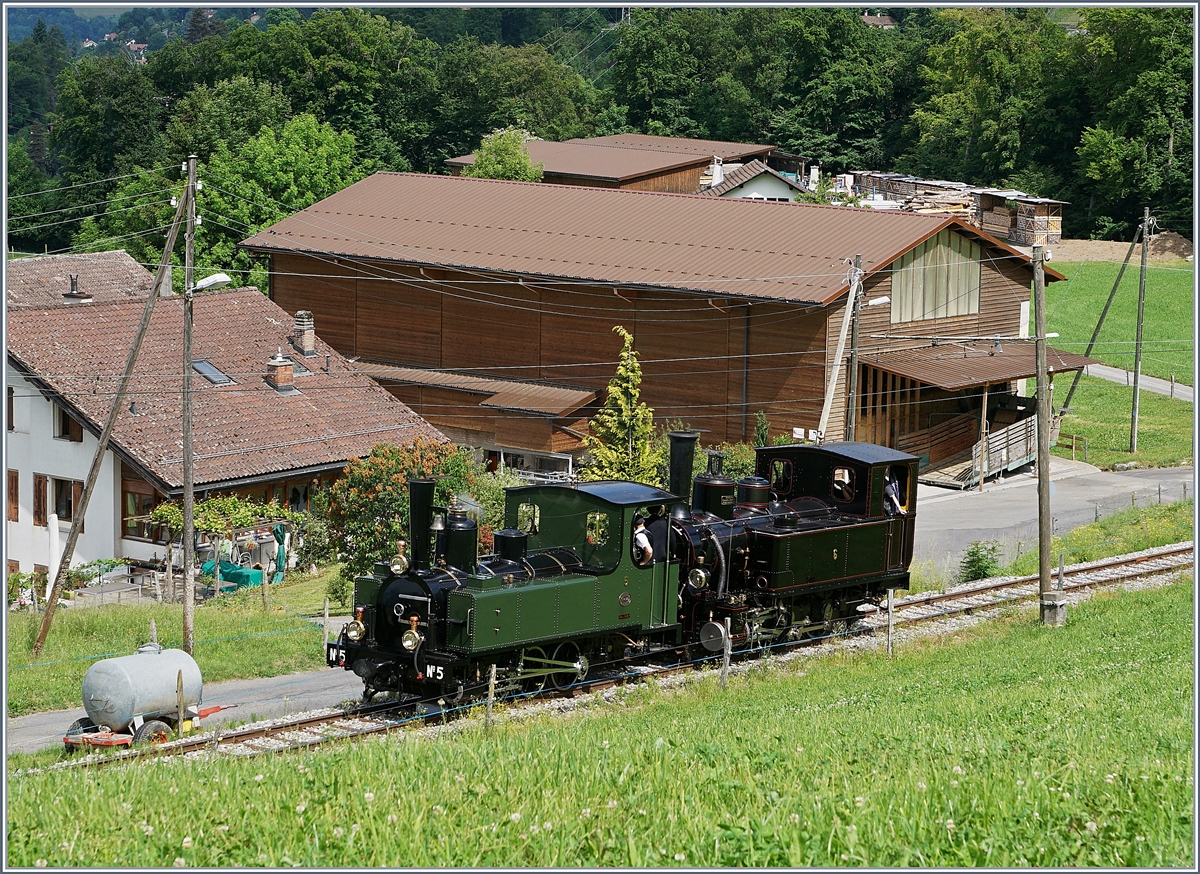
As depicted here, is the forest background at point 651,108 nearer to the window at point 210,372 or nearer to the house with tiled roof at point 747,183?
the house with tiled roof at point 747,183

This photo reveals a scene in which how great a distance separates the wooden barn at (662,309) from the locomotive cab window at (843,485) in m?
14.4

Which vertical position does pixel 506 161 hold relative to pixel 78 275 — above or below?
above

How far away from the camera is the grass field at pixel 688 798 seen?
31.5 ft

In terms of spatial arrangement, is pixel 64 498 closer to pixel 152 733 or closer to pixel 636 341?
pixel 636 341

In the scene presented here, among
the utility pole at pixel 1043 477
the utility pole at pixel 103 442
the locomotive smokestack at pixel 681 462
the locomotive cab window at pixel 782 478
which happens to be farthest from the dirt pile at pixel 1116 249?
the utility pole at pixel 103 442

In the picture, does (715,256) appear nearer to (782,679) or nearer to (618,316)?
(618,316)

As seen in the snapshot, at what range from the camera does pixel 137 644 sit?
933 inches

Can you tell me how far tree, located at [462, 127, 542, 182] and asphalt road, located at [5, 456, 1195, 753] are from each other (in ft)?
112

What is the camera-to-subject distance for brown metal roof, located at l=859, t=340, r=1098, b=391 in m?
39.3

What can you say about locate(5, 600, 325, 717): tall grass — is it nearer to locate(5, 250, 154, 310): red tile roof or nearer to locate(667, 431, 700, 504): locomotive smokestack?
locate(667, 431, 700, 504): locomotive smokestack

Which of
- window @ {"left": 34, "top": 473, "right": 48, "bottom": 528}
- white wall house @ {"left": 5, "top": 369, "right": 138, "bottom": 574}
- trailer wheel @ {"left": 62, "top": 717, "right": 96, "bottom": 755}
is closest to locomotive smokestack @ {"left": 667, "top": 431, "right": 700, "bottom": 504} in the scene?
trailer wheel @ {"left": 62, "top": 717, "right": 96, "bottom": 755}

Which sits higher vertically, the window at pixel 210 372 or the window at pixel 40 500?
the window at pixel 210 372

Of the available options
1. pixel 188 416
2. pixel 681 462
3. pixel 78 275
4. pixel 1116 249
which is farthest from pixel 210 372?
pixel 1116 249

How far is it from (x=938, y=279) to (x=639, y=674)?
25.4 m
